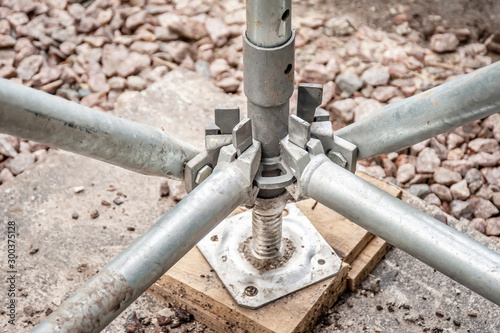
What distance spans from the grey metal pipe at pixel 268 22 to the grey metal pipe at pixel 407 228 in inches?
11.8

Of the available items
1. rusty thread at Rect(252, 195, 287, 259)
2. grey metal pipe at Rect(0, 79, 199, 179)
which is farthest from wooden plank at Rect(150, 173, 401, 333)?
grey metal pipe at Rect(0, 79, 199, 179)

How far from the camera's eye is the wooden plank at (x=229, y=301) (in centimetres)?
186

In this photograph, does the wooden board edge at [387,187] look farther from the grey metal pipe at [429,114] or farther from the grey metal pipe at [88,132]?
the grey metal pipe at [88,132]

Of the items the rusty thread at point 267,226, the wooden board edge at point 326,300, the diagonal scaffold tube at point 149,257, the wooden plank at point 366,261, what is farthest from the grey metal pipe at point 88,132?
the wooden plank at point 366,261

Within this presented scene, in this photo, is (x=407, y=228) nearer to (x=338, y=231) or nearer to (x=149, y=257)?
(x=149, y=257)

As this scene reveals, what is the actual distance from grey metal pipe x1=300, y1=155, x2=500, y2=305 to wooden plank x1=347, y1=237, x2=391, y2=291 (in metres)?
0.56

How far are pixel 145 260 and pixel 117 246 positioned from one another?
0.94m

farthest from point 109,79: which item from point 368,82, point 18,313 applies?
point 18,313

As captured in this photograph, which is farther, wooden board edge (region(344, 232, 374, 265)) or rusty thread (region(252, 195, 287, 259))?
wooden board edge (region(344, 232, 374, 265))

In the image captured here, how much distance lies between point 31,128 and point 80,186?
1198 millimetres

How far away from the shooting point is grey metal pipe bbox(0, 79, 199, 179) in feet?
4.04

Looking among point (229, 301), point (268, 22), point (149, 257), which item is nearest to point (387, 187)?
point (229, 301)

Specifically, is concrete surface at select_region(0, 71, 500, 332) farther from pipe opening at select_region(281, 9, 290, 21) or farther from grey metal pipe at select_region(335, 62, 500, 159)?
pipe opening at select_region(281, 9, 290, 21)

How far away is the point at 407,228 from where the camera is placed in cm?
138
